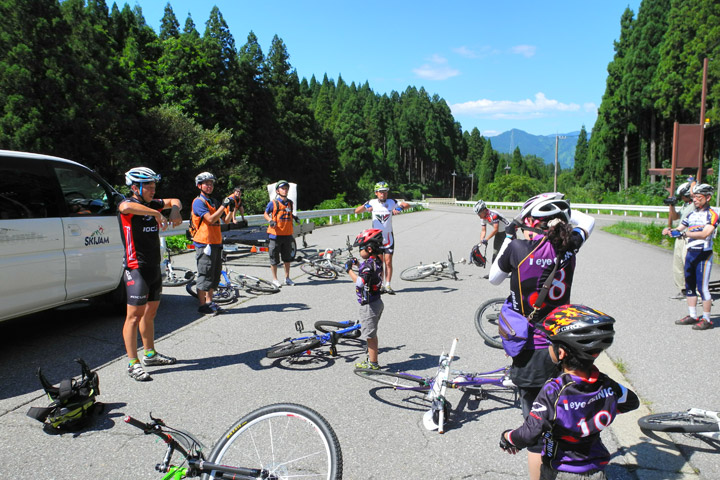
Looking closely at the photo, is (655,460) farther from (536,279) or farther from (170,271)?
(170,271)

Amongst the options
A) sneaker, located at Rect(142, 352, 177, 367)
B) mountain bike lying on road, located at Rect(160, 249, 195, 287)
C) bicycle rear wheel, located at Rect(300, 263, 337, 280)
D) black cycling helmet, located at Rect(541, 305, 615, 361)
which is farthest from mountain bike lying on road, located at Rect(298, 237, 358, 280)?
black cycling helmet, located at Rect(541, 305, 615, 361)

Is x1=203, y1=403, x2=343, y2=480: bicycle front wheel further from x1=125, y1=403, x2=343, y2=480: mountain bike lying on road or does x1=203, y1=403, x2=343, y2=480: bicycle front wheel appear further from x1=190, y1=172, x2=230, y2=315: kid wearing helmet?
x1=190, y1=172, x2=230, y2=315: kid wearing helmet

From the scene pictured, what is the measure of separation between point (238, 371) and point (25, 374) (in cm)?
222

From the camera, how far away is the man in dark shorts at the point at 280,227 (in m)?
9.30

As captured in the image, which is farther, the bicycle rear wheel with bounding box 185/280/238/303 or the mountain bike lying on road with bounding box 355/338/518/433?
the bicycle rear wheel with bounding box 185/280/238/303

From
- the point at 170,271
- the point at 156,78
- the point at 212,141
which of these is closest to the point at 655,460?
the point at 170,271

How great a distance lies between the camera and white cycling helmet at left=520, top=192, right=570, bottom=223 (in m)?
3.07

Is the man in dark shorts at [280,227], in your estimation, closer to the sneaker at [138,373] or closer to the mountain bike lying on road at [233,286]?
the mountain bike lying on road at [233,286]

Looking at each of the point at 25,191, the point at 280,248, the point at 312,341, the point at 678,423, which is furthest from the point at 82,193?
the point at 678,423

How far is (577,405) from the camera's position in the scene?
227 cm

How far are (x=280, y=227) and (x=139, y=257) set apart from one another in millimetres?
4608

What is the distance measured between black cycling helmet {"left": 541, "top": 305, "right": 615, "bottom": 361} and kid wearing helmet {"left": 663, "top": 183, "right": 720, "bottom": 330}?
5433 mm

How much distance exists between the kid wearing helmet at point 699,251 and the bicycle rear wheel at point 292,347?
5427mm

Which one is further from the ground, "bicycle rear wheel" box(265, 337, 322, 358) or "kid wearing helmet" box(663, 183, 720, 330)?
"kid wearing helmet" box(663, 183, 720, 330)
